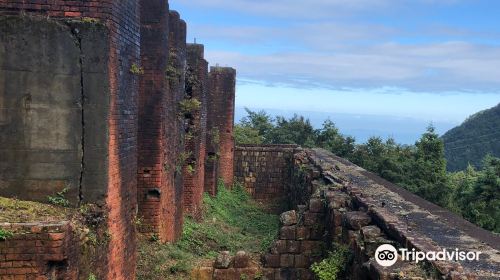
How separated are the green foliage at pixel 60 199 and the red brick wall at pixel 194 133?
7352mm

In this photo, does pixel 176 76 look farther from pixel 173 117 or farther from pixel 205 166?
pixel 205 166

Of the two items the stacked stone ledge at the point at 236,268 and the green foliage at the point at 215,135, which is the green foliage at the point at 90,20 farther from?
the green foliage at the point at 215,135

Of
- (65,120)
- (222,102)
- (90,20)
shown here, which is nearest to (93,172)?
(65,120)

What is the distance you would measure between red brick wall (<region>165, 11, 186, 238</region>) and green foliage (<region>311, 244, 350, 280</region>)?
3.91 m

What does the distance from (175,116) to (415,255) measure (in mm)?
6961

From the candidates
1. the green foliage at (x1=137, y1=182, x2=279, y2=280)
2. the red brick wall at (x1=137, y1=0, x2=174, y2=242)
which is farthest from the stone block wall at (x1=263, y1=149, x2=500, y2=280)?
the red brick wall at (x1=137, y1=0, x2=174, y2=242)

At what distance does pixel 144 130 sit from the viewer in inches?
351

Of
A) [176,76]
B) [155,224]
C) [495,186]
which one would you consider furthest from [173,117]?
[495,186]

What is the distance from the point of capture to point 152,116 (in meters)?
8.93

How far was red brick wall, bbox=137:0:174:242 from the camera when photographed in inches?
348

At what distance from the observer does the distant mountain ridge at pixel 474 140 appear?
52.9 m

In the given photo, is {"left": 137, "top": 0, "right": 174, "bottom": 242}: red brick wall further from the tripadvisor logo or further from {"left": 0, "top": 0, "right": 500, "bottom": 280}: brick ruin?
the tripadvisor logo

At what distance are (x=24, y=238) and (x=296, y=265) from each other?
462cm

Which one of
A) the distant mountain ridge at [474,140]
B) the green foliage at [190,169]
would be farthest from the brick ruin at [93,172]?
the distant mountain ridge at [474,140]
